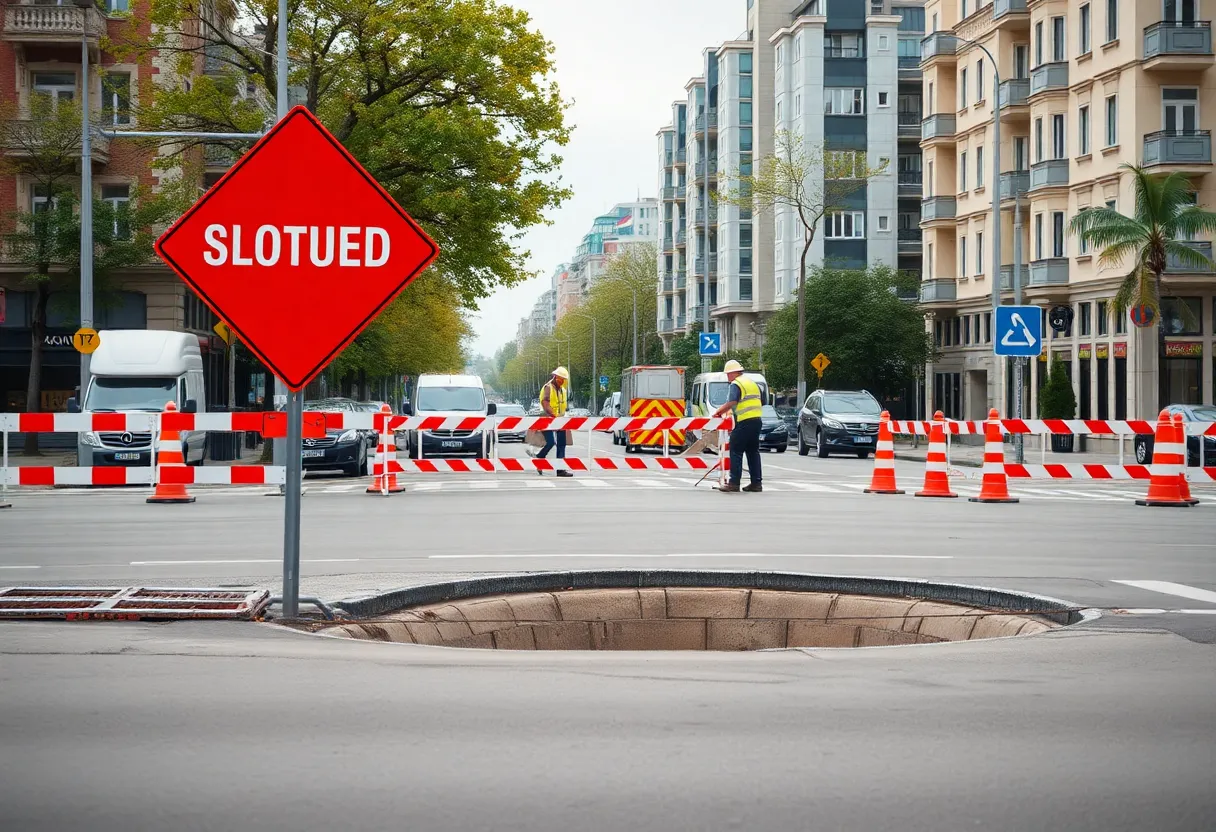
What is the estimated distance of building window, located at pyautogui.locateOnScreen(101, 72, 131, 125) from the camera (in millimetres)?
40316

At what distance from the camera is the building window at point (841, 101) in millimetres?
84438

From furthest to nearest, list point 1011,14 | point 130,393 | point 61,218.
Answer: point 1011,14, point 61,218, point 130,393

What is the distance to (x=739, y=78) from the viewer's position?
94.7 metres

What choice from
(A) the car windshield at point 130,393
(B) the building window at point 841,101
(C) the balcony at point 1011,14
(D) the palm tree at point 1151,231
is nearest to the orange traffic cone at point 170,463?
(A) the car windshield at point 130,393

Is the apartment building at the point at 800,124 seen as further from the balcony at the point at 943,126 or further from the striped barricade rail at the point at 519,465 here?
the striped barricade rail at the point at 519,465

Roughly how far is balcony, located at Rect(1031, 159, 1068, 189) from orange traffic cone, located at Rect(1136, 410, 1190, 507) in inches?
1352

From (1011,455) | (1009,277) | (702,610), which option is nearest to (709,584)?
(702,610)

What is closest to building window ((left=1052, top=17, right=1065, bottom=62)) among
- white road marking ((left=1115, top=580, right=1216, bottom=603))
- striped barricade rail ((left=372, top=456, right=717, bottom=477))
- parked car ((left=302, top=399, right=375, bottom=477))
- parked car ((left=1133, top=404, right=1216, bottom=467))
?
parked car ((left=1133, top=404, right=1216, bottom=467))

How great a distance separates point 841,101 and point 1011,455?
45.8 meters

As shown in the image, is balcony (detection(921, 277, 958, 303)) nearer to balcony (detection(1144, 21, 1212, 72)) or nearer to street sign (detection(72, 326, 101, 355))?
balcony (detection(1144, 21, 1212, 72))

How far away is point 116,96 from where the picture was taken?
42781mm

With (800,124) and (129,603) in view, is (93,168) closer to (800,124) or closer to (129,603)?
(129,603)

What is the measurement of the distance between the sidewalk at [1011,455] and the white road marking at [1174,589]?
26.3 m

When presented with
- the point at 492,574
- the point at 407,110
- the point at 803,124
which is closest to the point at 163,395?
the point at 407,110
